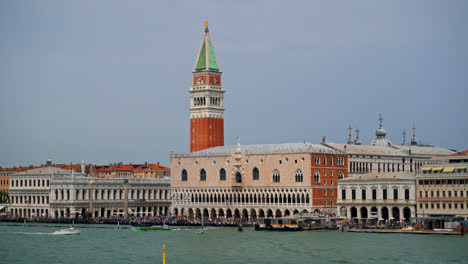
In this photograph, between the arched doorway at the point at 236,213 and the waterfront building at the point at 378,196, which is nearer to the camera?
the waterfront building at the point at 378,196

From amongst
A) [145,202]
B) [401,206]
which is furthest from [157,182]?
[401,206]

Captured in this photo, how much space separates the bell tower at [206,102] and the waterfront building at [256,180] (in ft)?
22.5

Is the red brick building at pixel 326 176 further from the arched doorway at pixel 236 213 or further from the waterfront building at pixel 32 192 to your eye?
the waterfront building at pixel 32 192

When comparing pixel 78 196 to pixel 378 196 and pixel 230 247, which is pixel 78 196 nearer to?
pixel 378 196

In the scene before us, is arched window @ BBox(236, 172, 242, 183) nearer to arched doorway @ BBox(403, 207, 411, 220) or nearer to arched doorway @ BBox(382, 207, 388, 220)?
arched doorway @ BBox(382, 207, 388, 220)

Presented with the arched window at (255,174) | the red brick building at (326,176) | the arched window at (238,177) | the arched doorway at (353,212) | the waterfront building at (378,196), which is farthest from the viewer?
the arched window at (238,177)

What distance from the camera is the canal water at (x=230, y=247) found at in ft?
241

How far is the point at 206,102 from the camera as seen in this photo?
134 m

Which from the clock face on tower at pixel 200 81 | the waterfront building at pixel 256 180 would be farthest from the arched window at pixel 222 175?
the clock face on tower at pixel 200 81

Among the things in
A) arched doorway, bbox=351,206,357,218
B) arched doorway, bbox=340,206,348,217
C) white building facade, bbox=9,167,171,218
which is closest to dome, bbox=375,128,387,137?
white building facade, bbox=9,167,171,218

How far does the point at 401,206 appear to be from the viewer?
104062 mm

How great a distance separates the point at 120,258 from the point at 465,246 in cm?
2792

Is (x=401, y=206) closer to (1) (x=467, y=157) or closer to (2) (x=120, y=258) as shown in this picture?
(1) (x=467, y=157)

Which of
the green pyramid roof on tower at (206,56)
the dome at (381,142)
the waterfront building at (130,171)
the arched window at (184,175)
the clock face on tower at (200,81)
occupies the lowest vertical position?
the arched window at (184,175)
